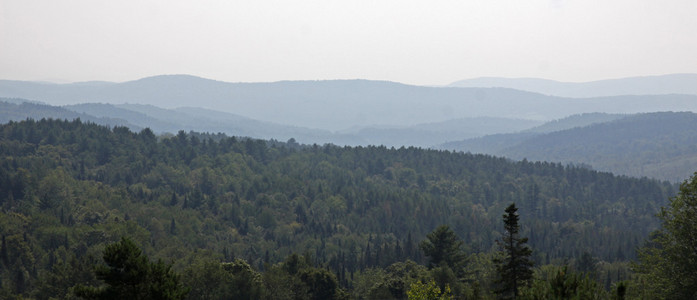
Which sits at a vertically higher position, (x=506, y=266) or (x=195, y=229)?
(x=506, y=266)

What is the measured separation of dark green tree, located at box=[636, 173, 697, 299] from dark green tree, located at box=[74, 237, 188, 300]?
34.4 metres

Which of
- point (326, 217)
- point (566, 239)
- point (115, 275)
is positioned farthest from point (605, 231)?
point (115, 275)

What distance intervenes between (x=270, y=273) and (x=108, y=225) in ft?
216

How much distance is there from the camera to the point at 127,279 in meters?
32.9

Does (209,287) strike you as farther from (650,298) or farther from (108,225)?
(108,225)

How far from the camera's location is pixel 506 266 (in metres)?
40.3

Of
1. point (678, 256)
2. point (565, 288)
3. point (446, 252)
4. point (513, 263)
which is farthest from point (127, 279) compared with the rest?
point (446, 252)

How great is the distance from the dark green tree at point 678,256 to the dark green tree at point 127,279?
34359 millimetres

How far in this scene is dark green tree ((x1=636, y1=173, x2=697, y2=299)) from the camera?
43500mm

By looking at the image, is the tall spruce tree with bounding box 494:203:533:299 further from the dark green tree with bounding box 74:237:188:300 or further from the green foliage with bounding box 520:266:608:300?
the dark green tree with bounding box 74:237:188:300

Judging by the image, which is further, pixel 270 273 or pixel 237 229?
pixel 237 229

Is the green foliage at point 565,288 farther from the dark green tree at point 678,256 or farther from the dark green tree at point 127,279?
the dark green tree at point 127,279

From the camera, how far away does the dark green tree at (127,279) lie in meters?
32.3

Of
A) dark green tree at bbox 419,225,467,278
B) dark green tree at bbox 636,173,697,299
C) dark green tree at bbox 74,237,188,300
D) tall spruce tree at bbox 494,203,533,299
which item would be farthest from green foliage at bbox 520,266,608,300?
dark green tree at bbox 419,225,467,278
